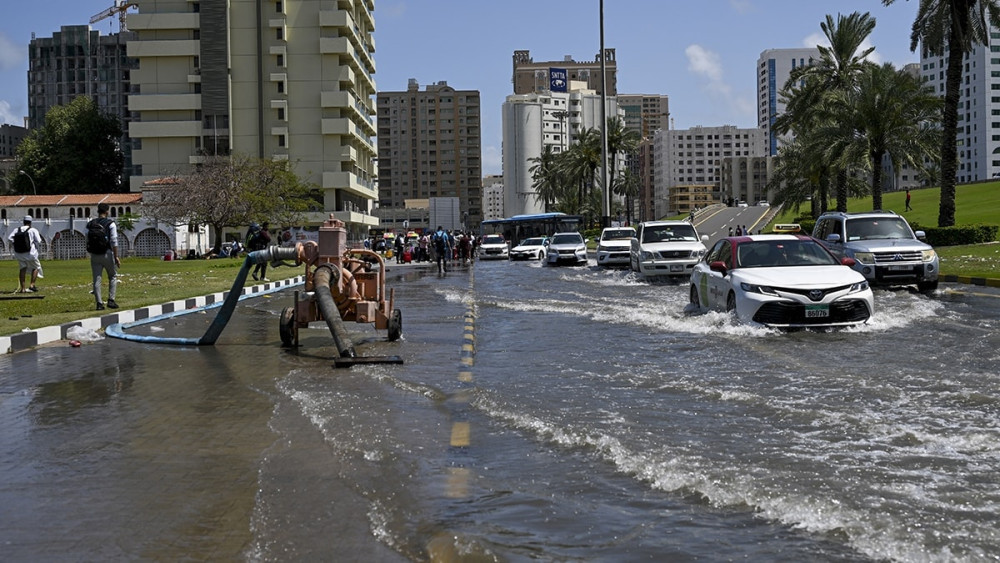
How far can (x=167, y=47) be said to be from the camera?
276 ft

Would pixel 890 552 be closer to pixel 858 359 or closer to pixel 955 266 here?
pixel 858 359

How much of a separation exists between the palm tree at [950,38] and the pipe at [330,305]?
29.3 meters

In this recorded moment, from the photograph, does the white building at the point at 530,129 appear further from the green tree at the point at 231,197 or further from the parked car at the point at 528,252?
the parked car at the point at 528,252

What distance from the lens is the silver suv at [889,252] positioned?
21.5 m

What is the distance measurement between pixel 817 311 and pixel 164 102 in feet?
261

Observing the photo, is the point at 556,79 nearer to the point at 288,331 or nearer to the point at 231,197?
the point at 231,197

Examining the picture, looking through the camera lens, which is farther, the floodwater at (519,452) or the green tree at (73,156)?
the green tree at (73,156)

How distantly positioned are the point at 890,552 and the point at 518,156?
187m

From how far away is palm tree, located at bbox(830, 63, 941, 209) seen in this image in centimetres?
4369

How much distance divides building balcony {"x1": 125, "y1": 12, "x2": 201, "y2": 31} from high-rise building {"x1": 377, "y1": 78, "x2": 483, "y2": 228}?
9818cm

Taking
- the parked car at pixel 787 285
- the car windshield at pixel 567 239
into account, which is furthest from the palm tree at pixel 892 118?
the parked car at pixel 787 285

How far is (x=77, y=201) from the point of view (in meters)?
77.4

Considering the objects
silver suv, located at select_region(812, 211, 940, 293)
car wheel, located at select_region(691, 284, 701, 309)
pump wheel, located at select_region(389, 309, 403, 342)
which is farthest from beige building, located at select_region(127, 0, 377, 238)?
pump wheel, located at select_region(389, 309, 403, 342)

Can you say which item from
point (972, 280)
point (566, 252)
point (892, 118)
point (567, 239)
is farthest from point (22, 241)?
point (892, 118)
